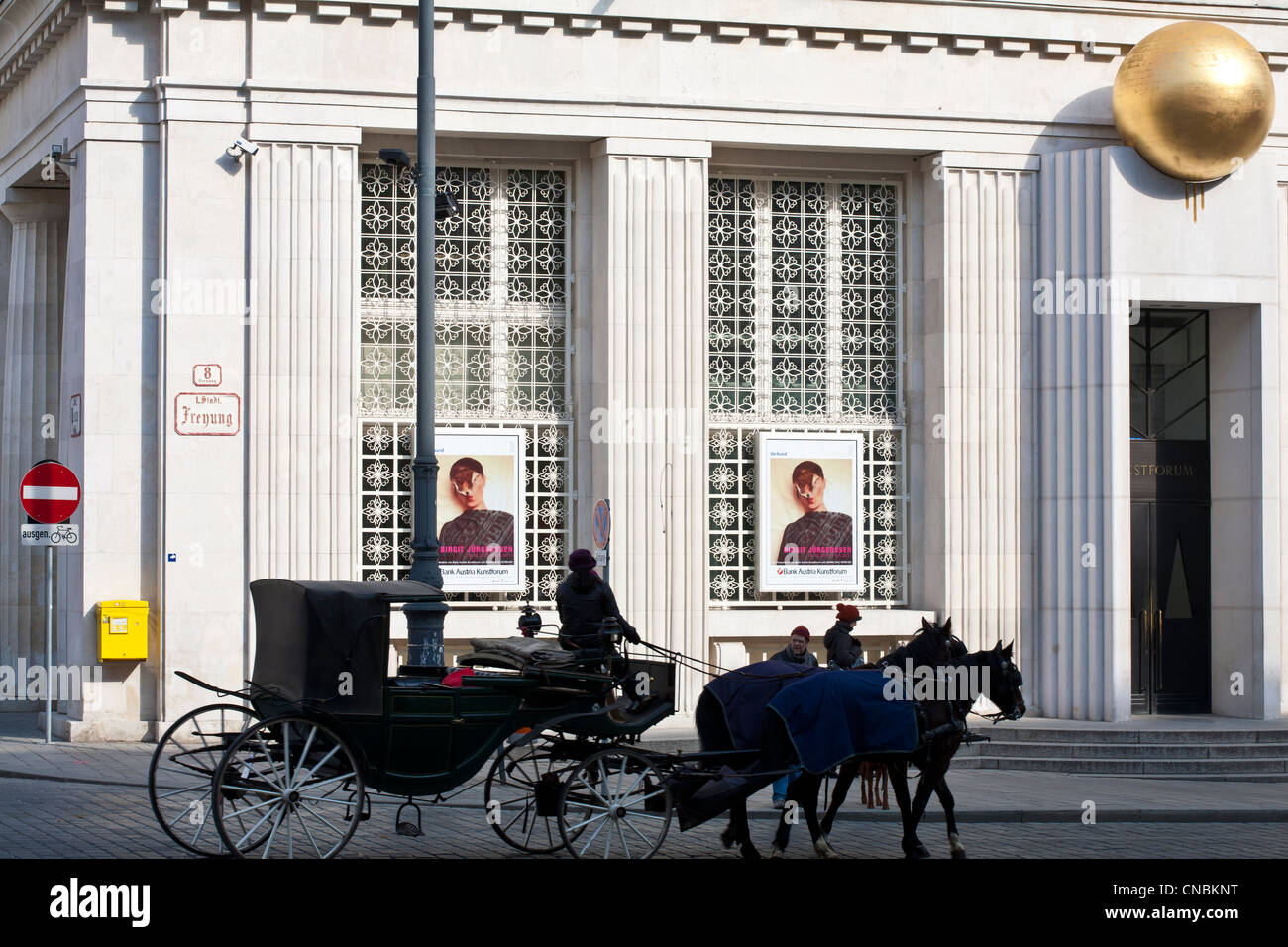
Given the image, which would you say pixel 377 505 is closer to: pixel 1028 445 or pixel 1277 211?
pixel 1028 445

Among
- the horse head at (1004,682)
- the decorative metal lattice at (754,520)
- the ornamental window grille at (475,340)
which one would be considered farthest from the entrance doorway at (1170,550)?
the horse head at (1004,682)

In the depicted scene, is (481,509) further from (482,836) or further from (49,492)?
(482,836)

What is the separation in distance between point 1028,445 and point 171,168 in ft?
35.4

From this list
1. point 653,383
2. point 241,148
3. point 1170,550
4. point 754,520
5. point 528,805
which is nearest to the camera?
point 528,805

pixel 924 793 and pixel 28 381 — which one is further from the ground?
pixel 28 381

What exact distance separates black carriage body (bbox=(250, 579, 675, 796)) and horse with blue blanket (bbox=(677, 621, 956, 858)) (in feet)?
1.90

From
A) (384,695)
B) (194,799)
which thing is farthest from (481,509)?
(384,695)

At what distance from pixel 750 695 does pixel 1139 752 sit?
8329 millimetres

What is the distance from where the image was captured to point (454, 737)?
10.6 m

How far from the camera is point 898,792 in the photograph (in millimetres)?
11469

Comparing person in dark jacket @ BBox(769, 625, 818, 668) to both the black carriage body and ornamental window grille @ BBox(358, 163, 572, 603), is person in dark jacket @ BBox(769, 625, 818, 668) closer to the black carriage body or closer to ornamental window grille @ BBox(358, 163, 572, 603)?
the black carriage body

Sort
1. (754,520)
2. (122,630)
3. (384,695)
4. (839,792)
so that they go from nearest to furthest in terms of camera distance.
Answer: (384,695)
(839,792)
(122,630)
(754,520)

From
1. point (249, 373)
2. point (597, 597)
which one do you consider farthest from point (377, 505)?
point (597, 597)

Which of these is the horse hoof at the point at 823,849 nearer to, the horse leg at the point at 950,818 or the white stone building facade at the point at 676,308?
the horse leg at the point at 950,818
